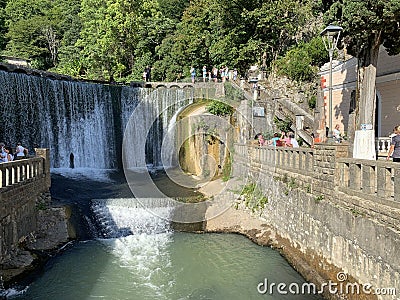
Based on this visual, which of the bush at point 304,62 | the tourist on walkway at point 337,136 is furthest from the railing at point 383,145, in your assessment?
the bush at point 304,62

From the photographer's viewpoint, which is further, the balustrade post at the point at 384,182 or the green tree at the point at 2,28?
the green tree at the point at 2,28

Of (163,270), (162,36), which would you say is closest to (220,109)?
(163,270)

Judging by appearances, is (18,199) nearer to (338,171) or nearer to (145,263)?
(145,263)

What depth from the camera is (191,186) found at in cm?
2269

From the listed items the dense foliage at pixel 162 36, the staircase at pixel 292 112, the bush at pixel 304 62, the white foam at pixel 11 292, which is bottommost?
the white foam at pixel 11 292

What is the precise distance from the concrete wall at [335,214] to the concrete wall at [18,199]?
806 cm

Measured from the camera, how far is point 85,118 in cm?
2750

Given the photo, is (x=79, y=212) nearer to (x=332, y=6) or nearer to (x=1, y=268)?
(x=1, y=268)

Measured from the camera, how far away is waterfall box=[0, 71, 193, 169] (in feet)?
76.6

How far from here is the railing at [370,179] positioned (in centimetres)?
819

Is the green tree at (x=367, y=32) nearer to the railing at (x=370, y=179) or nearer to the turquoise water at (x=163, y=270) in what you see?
the railing at (x=370, y=179)

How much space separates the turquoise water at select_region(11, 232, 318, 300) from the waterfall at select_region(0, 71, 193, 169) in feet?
Answer: 38.5

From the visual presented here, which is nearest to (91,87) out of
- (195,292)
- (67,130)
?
(67,130)

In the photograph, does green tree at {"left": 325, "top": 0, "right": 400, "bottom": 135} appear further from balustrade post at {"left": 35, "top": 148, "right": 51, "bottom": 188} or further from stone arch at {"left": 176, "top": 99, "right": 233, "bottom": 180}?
balustrade post at {"left": 35, "top": 148, "right": 51, "bottom": 188}
